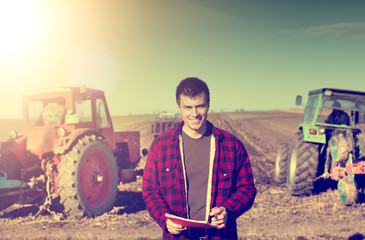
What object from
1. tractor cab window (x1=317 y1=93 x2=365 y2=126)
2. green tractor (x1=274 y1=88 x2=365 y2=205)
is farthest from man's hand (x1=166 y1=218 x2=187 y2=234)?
tractor cab window (x1=317 y1=93 x2=365 y2=126)

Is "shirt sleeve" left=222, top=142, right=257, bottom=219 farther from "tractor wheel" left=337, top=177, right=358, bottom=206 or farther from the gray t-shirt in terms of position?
"tractor wheel" left=337, top=177, right=358, bottom=206

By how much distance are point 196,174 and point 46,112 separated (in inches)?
198

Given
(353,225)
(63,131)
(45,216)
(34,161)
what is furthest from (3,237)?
(353,225)

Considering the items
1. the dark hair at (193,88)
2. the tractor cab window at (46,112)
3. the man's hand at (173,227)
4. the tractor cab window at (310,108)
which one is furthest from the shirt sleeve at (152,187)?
the tractor cab window at (310,108)

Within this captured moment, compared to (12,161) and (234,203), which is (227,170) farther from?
(12,161)

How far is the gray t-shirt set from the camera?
2301 millimetres

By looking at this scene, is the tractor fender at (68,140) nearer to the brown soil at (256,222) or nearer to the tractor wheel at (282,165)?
the brown soil at (256,222)

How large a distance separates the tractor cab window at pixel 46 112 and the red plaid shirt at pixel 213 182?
4.54 metres

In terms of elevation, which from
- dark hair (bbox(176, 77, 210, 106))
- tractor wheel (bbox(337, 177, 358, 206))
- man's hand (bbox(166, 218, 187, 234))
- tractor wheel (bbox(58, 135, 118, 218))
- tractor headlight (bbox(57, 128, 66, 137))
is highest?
dark hair (bbox(176, 77, 210, 106))

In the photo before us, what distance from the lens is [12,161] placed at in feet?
19.8

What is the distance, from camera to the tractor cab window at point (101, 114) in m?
7.17

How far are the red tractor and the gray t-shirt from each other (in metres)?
3.82

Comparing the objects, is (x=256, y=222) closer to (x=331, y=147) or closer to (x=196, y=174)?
(x=331, y=147)

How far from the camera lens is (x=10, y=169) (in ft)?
19.5
